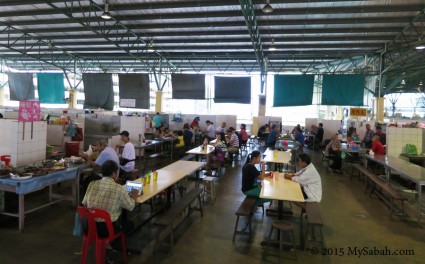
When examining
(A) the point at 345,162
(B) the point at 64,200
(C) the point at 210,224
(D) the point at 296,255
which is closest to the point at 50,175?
(B) the point at 64,200

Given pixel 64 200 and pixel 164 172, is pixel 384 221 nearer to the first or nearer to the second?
pixel 164 172

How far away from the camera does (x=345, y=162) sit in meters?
11.0

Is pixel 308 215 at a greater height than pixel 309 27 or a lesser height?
lesser

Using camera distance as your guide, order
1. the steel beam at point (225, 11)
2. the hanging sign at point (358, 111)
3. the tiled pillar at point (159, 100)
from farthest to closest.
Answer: the tiled pillar at point (159, 100) → the hanging sign at point (358, 111) → the steel beam at point (225, 11)

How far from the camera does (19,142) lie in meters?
5.21

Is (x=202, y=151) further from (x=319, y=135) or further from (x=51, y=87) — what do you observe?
(x=51, y=87)

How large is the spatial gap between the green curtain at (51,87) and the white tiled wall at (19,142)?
426 inches

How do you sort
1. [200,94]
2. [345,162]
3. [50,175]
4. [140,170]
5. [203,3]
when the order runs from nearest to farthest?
[50,175], [203,3], [140,170], [345,162], [200,94]

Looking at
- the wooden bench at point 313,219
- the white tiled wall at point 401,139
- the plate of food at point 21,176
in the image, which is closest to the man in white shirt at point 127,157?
the plate of food at point 21,176

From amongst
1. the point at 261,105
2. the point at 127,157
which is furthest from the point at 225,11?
the point at 261,105

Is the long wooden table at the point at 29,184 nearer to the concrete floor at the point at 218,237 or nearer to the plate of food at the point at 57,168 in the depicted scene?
the plate of food at the point at 57,168

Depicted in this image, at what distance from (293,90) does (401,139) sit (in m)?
5.61

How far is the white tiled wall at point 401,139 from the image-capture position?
336 inches

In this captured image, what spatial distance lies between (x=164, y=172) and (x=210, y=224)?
1164 mm
